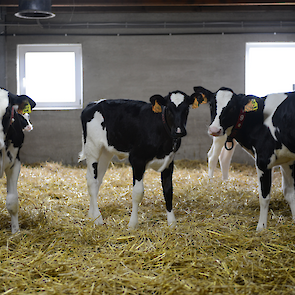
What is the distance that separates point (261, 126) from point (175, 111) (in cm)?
89

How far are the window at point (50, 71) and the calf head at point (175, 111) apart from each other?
5.31 metres

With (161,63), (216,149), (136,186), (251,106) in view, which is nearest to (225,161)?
(216,149)

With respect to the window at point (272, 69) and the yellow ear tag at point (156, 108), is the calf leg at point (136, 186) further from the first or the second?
the window at point (272, 69)

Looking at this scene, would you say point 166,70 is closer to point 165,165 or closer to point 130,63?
point 130,63

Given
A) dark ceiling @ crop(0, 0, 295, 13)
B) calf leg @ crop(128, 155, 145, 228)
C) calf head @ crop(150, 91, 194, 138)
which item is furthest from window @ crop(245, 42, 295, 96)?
calf leg @ crop(128, 155, 145, 228)

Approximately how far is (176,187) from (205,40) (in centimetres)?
445

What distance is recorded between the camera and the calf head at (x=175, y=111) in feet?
11.2

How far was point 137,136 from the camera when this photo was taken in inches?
149

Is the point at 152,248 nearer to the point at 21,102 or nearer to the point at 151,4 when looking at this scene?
the point at 21,102

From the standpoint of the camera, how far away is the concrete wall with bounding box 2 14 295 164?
27.7 ft

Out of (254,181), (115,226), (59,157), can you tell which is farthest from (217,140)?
(59,157)

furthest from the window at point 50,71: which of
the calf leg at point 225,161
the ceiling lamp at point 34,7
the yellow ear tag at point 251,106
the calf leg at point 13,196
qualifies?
the yellow ear tag at point 251,106

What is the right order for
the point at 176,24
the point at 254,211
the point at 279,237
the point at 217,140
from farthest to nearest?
the point at 176,24 → the point at 217,140 → the point at 254,211 → the point at 279,237

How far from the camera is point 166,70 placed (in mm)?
8523
